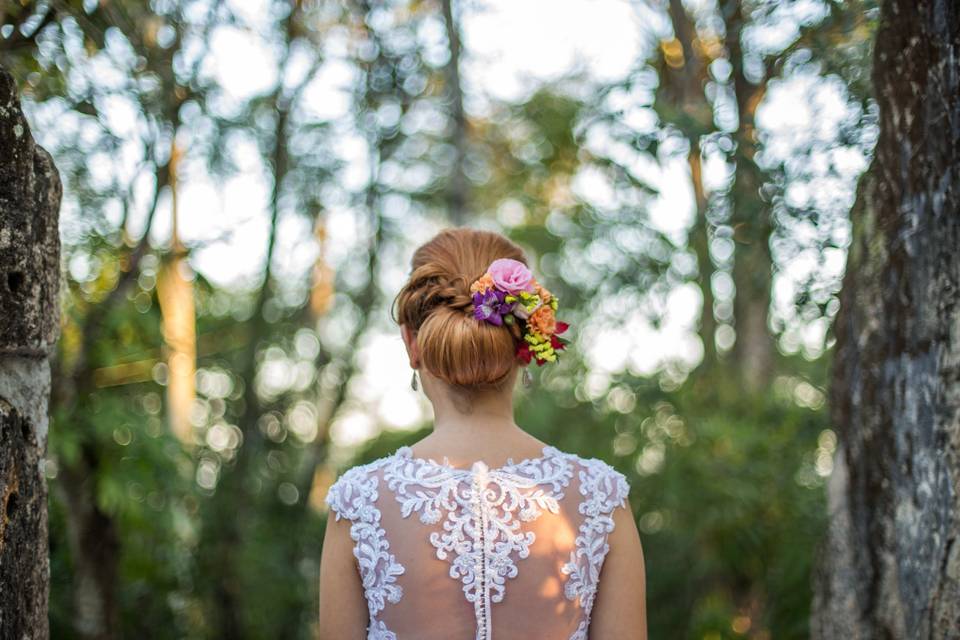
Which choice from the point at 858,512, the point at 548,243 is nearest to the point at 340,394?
the point at 548,243

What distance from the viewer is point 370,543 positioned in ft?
7.06

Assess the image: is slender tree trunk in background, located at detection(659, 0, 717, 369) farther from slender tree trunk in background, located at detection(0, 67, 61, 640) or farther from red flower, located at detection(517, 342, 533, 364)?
slender tree trunk in background, located at detection(0, 67, 61, 640)

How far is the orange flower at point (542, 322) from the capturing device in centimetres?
224

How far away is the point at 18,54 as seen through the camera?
2742mm

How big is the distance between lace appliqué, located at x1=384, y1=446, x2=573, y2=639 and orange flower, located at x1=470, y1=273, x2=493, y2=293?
418 mm

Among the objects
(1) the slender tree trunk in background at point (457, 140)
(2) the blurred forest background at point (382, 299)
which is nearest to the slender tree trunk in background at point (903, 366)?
(2) the blurred forest background at point (382, 299)

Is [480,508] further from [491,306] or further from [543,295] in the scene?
[543,295]

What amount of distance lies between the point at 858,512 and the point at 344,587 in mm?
1711

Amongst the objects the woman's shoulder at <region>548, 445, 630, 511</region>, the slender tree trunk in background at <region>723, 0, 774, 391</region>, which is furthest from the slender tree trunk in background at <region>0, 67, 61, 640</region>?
the slender tree trunk in background at <region>723, 0, 774, 391</region>

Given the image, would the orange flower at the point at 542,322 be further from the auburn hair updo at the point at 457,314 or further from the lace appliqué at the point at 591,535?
the lace appliqué at the point at 591,535

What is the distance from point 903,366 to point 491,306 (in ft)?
4.41

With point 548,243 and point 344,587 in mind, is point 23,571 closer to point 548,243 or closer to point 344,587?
point 344,587

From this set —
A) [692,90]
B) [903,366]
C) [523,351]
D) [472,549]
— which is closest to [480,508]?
[472,549]

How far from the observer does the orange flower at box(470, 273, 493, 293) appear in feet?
7.14
